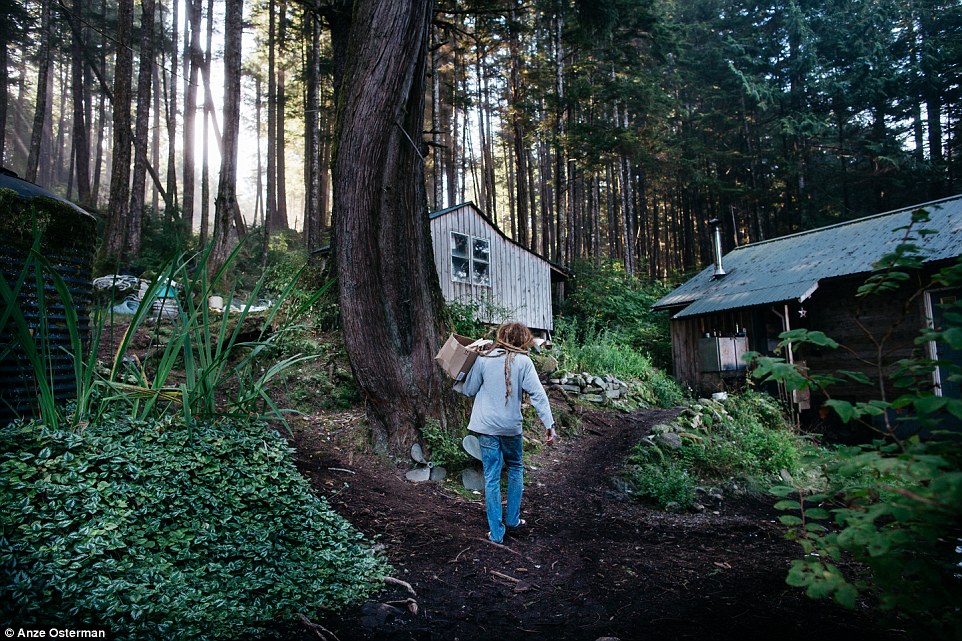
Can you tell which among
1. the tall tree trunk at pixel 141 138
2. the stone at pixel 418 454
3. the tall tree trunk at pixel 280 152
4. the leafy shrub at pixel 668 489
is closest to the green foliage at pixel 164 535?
the stone at pixel 418 454

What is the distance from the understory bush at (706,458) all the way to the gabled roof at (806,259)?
529 cm

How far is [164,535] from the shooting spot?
291cm

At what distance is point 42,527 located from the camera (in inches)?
99.3

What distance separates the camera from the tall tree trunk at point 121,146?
1323 centimetres

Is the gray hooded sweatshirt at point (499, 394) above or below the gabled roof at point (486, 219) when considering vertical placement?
below

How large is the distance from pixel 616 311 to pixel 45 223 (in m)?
19.3

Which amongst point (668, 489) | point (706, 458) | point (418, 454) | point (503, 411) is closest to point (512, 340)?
point (503, 411)

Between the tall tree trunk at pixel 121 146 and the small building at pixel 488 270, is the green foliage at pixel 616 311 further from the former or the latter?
the tall tree trunk at pixel 121 146

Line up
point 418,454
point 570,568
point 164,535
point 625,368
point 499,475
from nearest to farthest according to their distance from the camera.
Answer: point 164,535 < point 570,568 < point 499,475 < point 418,454 < point 625,368

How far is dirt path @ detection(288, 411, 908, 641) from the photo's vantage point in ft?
9.86

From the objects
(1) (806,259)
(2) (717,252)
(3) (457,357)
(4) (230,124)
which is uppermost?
(4) (230,124)

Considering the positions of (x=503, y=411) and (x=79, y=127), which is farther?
(x=79, y=127)

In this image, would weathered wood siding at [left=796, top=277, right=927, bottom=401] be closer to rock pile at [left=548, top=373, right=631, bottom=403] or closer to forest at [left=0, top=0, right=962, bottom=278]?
rock pile at [left=548, top=373, right=631, bottom=403]

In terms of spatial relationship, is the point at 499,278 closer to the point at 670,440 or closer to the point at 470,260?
the point at 470,260
